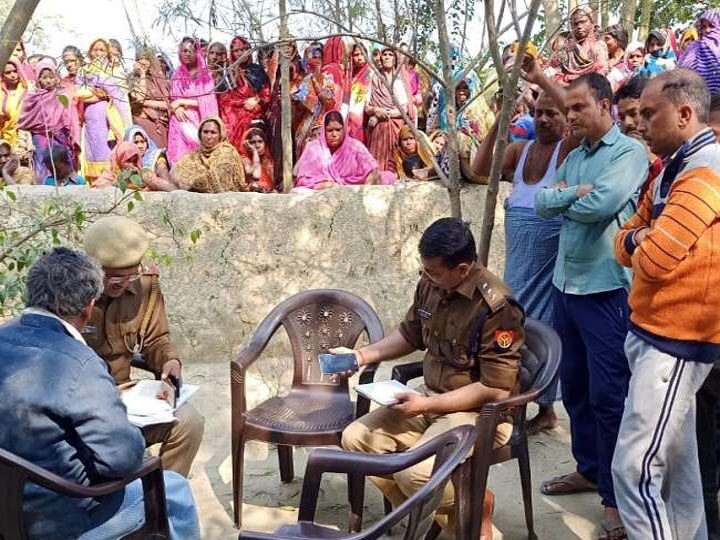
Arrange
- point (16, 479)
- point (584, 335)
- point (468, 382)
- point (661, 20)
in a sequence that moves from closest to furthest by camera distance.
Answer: point (16, 479) < point (468, 382) < point (584, 335) < point (661, 20)

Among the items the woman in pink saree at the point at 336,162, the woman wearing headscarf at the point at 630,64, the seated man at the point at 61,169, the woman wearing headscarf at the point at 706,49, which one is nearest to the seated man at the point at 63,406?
the woman in pink saree at the point at 336,162

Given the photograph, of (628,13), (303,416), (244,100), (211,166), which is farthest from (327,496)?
(628,13)

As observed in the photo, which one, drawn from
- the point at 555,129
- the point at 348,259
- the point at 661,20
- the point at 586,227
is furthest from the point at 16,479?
the point at 661,20

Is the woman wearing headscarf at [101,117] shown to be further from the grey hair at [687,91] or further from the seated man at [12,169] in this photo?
the grey hair at [687,91]

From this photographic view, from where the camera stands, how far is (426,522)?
1.80 metres

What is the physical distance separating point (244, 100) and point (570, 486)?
15.5 ft

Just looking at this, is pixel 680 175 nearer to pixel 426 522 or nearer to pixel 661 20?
pixel 426 522

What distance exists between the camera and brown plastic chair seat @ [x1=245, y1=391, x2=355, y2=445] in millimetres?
2785

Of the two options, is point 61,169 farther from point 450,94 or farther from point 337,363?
point 337,363

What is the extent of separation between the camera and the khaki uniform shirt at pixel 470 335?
2.45 m

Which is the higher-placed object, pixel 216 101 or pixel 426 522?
pixel 216 101

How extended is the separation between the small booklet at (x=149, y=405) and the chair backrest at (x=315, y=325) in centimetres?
70

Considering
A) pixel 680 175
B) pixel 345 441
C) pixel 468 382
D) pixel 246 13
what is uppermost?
pixel 246 13

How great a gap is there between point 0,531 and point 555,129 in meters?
2.67
